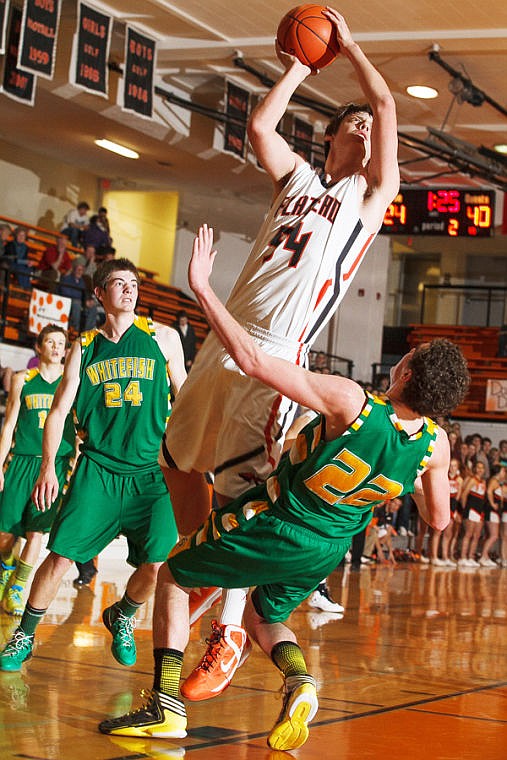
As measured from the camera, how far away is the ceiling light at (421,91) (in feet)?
50.1

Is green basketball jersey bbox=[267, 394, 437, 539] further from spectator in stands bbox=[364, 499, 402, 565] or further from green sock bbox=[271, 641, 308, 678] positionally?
spectator in stands bbox=[364, 499, 402, 565]

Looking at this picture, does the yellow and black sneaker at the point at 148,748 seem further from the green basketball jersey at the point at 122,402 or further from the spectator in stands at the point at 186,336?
the spectator in stands at the point at 186,336

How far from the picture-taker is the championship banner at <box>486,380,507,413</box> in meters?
22.3

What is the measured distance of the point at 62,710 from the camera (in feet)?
12.3

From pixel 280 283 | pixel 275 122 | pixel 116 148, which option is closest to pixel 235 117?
pixel 116 148

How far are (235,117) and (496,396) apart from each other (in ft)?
32.7

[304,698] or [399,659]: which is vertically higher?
[304,698]

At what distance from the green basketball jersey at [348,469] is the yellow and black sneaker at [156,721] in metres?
0.74

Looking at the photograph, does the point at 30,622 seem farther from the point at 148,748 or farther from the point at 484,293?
the point at 484,293

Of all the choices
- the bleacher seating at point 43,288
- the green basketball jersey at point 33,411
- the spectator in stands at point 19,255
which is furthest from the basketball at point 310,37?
the spectator in stands at point 19,255

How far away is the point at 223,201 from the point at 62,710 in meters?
19.1

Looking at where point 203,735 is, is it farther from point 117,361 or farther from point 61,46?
point 61,46

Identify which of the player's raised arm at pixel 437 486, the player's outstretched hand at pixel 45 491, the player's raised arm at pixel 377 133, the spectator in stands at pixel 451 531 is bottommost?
the spectator in stands at pixel 451 531

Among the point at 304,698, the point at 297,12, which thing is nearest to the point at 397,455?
the point at 304,698
